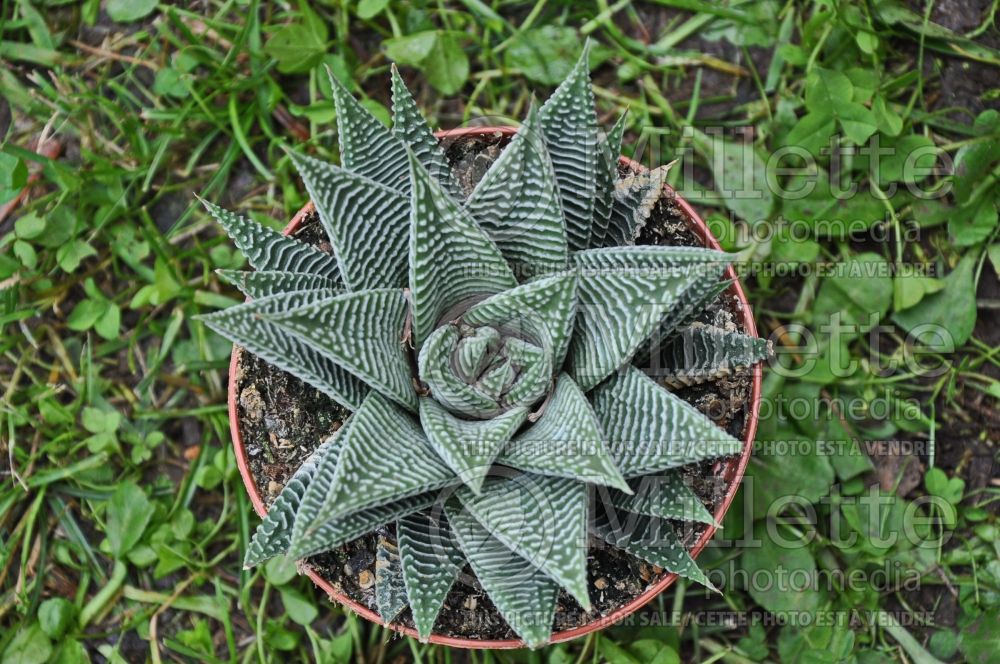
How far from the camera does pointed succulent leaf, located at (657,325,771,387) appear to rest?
1472 millimetres

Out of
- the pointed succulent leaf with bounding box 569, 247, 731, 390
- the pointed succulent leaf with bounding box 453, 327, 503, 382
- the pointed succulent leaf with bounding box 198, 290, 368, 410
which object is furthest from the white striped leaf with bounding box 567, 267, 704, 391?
the pointed succulent leaf with bounding box 198, 290, 368, 410

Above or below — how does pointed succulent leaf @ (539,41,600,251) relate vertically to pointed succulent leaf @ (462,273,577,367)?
above

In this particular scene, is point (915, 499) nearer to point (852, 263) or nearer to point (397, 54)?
point (852, 263)

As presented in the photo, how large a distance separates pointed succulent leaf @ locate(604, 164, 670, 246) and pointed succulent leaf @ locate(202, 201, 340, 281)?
0.51 metres

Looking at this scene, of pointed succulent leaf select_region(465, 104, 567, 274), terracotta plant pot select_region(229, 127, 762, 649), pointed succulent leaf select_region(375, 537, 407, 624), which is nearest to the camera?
pointed succulent leaf select_region(465, 104, 567, 274)

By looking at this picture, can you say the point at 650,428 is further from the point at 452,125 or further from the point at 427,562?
the point at 452,125

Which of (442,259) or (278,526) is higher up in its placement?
(442,259)

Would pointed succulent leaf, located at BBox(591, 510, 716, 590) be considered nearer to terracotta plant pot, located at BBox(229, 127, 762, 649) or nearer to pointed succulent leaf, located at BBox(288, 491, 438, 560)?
terracotta plant pot, located at BBox(229, 127, 762, 649)

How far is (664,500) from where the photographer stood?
4.67 feet

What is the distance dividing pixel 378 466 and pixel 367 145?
548 millimetres

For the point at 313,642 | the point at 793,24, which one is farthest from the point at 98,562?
the point at 793,24

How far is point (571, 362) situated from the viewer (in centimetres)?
143

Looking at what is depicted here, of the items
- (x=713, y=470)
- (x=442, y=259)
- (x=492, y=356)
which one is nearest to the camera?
(x=442, y=259)

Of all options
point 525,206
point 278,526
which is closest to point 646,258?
point 525,206
